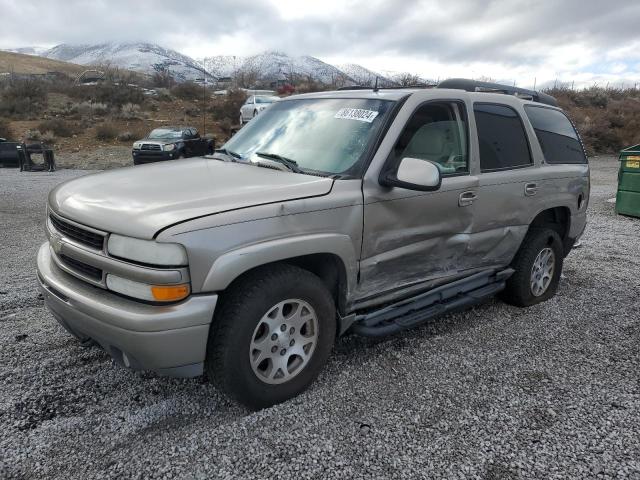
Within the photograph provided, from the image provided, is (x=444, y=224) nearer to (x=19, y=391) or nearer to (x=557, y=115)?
(x=557, y=115)

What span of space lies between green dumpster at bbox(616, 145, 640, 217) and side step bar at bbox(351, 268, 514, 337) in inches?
277

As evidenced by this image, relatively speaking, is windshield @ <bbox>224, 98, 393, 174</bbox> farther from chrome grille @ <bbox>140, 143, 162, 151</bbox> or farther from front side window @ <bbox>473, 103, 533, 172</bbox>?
chrome grille @ <bbox>140, 143, 162, 151</bbox>

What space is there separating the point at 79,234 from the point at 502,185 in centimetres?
309

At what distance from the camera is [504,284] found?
14.4 feet

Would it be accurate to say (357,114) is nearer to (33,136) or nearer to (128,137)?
(128,137)

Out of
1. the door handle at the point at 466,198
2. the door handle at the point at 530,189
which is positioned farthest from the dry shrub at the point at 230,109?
the door handle at the point at 466,198

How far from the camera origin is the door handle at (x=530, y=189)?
420 cm

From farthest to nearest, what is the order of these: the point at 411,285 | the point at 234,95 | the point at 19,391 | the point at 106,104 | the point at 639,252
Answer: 1. the point at 234,95
2. the point at 106,104
3. the point at 639,252
4. the point at 411,285
5. the point at 19,391

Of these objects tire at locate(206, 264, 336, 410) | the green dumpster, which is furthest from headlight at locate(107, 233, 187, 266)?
the green dumpster

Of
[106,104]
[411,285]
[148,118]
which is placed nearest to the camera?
[411,285]

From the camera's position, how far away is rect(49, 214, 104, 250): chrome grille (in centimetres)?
256

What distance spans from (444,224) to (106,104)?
33882 millimetres

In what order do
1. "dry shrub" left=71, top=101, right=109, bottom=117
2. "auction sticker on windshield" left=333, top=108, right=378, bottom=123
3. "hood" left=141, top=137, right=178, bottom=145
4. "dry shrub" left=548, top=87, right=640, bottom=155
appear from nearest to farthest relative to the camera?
"auction sticker on windshield" left=333, top=108, right=378, bottom=123
"hood" left=141, top=137, right=178, bottom=145
"dry shrub" left=548, top=87, right=640, bottom=155
"dry shrub" left=71, top=101, right=109, bottom=117

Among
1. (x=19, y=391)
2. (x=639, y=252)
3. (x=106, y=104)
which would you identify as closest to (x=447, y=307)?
(x=19, y=391)
